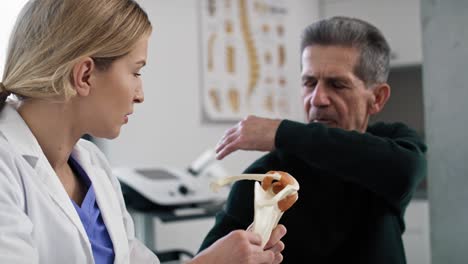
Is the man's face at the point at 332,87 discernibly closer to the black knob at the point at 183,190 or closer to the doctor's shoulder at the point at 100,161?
the doctor's shoulder at the point at 100,161

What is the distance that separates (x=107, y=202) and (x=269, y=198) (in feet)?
1.14

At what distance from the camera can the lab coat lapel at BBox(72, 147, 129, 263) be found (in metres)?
1.14

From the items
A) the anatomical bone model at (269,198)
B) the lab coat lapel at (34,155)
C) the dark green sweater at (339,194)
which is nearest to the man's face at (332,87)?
the dark green sweater at (339,194)

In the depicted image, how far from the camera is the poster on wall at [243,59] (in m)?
4.11

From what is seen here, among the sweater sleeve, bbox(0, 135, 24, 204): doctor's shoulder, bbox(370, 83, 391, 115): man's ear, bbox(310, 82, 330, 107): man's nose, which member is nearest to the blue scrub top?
bbox(0, 135, 24, 204): doctor's shoulder

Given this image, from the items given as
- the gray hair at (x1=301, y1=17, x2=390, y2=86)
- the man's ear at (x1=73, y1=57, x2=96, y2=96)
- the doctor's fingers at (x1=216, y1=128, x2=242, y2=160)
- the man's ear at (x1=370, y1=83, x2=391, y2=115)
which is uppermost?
the gray hair at (x1=301, y1=17, x2=390, y2=86)

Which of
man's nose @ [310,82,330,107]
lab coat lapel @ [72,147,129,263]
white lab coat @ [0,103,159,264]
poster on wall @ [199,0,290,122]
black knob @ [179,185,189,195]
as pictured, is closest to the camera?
white lab coat @ [0,103,159,264]

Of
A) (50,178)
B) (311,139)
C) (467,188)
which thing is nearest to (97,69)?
(50,178)

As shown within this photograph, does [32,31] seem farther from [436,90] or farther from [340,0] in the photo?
[340,0]

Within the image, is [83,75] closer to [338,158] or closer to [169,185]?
[338,158]

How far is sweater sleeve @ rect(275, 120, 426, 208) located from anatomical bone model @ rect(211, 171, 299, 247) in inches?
10.4

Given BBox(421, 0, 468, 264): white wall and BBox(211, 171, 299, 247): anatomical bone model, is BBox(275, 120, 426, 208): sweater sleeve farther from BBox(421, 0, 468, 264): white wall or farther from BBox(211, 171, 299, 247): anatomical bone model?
BBox(211, 171, 299, 247): anatomical bone model

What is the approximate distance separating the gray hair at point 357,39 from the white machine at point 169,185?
1.69 metres

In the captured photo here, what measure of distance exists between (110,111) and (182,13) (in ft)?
9.76
